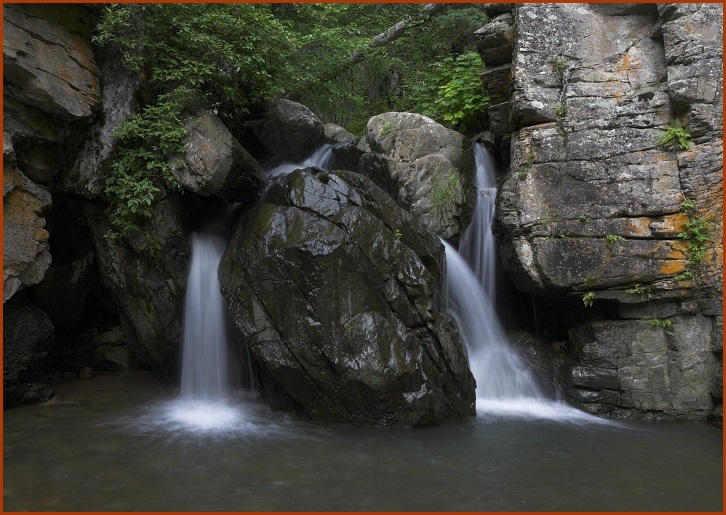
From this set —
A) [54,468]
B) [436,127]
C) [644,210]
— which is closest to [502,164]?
[436,127]

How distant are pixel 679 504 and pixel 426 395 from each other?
113 inches

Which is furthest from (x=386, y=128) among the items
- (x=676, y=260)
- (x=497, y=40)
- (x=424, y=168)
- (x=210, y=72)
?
(x=676, y=260)

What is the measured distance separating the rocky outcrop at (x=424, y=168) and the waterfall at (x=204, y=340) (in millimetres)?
3408

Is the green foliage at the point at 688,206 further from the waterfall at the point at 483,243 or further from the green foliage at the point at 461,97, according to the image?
the green foliage at the point at 461,97

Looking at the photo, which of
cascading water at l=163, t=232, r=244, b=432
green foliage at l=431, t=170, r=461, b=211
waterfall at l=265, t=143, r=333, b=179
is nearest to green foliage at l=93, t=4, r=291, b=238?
cascading water at l=163, t=232, r=244, b=432

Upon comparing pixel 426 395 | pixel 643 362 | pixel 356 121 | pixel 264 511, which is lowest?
pixel 264 511

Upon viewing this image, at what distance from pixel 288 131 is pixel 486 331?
5.13m

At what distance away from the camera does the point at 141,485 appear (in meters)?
4.82

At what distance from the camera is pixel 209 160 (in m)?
7.50

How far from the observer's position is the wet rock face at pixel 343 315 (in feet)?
21.6

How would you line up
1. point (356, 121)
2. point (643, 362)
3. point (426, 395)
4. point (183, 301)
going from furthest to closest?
1. point (356, 121)
2. point (183, 301)
3. point (643, 362)
4. point (426, 395)

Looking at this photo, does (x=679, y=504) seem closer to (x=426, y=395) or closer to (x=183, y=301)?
(x=426, y=395)

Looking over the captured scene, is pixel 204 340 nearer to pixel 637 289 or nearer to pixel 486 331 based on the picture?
pixel 486 331

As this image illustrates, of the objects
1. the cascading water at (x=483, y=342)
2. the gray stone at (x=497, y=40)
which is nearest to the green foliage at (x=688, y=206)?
the cascading water at (x=483, y=342)
